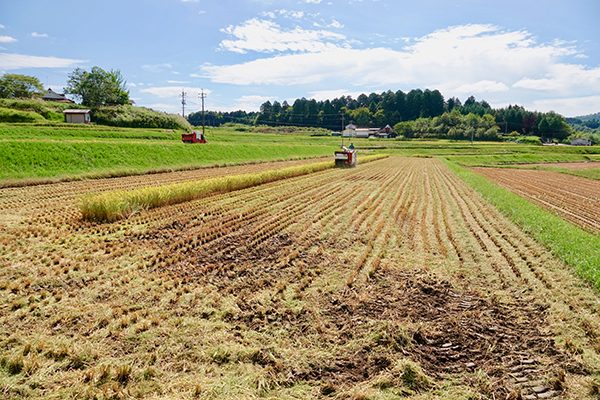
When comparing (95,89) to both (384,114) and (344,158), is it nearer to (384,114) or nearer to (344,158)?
(344,158)

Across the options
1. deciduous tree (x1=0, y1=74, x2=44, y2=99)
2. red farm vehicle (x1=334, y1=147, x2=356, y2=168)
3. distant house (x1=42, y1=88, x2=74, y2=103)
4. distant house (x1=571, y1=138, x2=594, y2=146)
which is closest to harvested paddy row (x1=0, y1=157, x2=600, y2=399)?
red farm vehicle (x1=334, y1=147, x2=356, y2=168)

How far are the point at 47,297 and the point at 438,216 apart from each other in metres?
11.8

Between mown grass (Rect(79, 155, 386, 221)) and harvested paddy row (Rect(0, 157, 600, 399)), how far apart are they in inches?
29.6

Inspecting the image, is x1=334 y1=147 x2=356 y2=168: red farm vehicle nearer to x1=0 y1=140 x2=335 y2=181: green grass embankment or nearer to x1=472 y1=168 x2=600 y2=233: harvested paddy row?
x1=0 y1=140 x2=335 y2=181: green grass embankment

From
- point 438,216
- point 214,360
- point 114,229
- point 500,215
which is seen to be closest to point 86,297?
point 214,360

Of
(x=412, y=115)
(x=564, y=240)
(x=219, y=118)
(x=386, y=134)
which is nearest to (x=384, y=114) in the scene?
(x=412, y=115)

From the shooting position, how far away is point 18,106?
131 feet

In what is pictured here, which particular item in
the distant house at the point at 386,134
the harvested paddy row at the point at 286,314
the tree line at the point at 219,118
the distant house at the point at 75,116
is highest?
the tree line at the point at 219,118

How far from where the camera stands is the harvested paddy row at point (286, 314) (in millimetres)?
3566

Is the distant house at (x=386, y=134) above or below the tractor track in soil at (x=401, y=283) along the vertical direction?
above

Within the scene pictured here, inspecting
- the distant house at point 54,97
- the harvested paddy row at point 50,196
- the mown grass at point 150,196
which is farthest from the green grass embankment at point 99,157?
the distant house at point 54,97

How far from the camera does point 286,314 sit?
498cm

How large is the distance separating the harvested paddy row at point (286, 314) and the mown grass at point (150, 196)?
2.47ft

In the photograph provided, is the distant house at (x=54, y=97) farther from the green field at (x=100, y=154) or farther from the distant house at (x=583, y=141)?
the distant house at (x=583, y=141)
